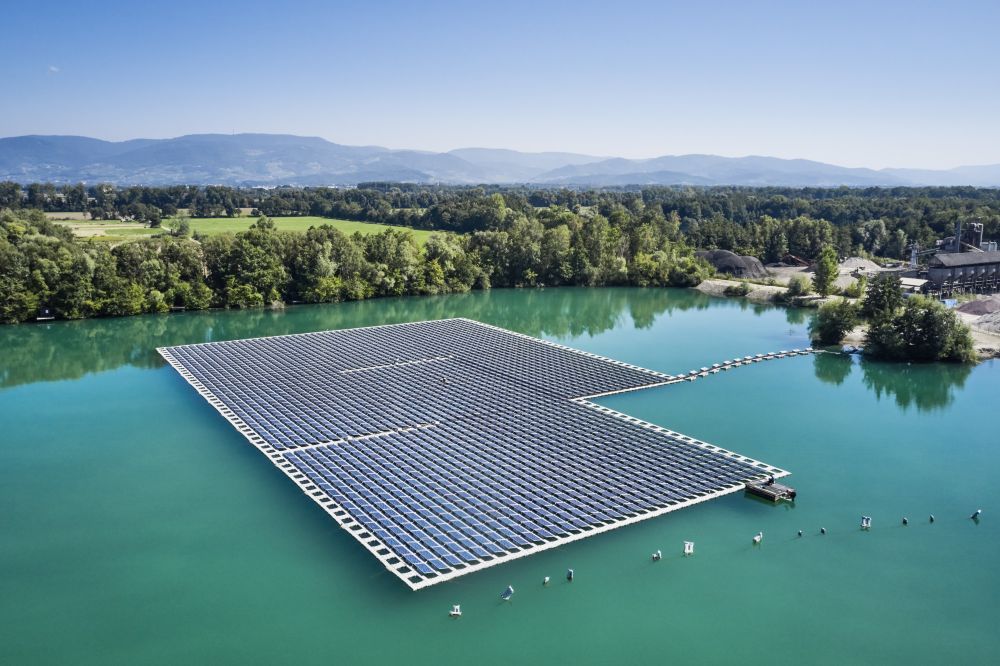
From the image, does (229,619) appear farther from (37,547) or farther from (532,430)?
(532,430)

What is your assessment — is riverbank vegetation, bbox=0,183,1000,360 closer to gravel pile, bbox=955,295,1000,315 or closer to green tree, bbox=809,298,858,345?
green tree, bbox=809,298,858,345

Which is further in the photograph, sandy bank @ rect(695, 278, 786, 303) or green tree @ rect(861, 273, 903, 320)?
sandy bank @ rect(695, 278, 786, 303)

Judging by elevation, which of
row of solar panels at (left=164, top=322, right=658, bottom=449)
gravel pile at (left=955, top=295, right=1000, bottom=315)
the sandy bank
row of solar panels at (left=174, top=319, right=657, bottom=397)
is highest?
gravel pile at (left=955, top=295, right=1000, bottom=315)

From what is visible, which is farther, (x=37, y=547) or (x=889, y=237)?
(x=889, y=237)

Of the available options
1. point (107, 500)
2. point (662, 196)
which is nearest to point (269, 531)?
point (107, 500)

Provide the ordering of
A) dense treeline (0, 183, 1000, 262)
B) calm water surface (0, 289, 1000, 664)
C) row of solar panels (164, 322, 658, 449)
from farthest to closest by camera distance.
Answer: dense treeline (0, 183, 1000, 262), row of solar panels (164, 322, 658, 449), calm water surface (0, 289, 1000, 664)

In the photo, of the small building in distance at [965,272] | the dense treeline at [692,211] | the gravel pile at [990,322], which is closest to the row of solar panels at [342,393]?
the gravel pile at [990,322]

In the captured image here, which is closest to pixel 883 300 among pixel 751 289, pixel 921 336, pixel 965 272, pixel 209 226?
pixel 921 336

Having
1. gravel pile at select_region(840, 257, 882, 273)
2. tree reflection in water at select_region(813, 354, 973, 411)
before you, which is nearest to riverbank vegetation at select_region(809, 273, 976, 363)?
tree reflection in water at select_region(813, 354, 973, 411)
